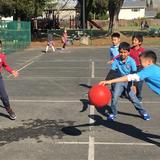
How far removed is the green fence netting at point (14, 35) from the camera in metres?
28.9

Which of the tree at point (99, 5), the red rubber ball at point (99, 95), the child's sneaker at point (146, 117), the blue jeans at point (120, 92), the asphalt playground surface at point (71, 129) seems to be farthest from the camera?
the tree at point (99, 5)

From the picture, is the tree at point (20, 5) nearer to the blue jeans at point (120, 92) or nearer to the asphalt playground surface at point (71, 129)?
the asphalt playground surface at point (71, 129)

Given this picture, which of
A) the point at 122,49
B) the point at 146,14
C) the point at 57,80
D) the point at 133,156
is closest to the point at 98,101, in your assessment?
the point at 133,156

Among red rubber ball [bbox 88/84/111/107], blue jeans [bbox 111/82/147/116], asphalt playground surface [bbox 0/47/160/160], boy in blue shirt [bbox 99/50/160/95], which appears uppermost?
boy in blue shirt [bbox 99/50/160/95]

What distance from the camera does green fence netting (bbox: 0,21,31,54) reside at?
28.9 m

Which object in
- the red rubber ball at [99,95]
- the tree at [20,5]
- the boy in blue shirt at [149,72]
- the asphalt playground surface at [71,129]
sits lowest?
the asphalt playground surface at [71,129]

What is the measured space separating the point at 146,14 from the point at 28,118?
153320 millimetres

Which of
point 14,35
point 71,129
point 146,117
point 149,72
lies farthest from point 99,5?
point 149,72

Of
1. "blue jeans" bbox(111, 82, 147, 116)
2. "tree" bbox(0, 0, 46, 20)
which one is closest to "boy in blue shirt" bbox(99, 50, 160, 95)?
"blue jeans" bbox(111, 82, 147, 116)

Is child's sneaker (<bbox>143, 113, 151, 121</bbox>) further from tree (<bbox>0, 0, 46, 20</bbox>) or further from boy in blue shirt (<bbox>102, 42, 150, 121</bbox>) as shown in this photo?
tree (<bbox>0, 0, 46, 20</bbox>)

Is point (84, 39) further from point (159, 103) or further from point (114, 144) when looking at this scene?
point (114, 144)

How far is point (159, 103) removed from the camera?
452 inches

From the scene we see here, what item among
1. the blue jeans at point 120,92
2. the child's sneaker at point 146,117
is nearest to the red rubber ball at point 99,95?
the blue jeans at point 120,92

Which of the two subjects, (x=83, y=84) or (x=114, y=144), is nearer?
(x=114, y=144)
